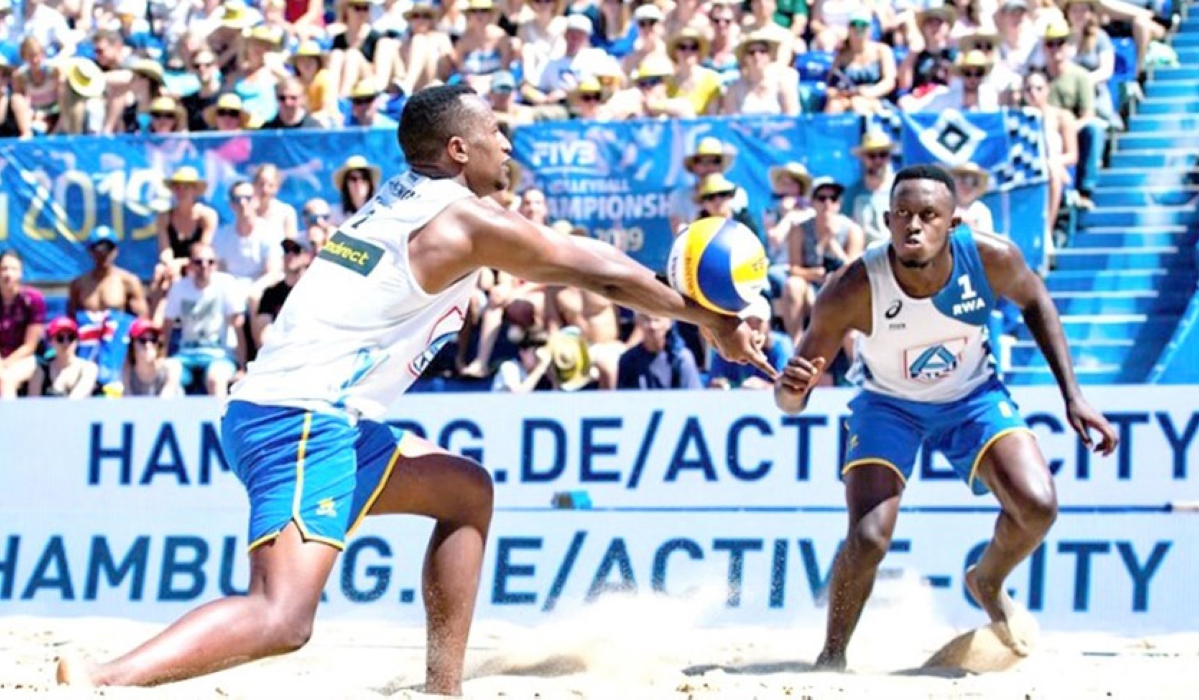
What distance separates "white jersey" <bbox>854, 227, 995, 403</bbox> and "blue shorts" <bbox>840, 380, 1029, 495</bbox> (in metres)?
0.04

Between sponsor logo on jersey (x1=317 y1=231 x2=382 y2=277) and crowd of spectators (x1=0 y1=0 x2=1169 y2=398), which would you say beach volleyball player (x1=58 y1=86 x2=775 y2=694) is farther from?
crowd of spectators (x1=0 y1=0 x2=1169 y2=398)

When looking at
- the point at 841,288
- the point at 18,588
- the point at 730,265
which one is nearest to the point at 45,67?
the point at 18,588

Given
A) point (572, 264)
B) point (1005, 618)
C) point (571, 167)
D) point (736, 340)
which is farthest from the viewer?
point (571, 167)

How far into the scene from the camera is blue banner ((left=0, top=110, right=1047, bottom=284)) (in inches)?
448

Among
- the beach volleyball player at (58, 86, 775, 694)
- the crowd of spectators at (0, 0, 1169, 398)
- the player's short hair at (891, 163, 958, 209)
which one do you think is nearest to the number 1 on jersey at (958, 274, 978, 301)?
the player's short hair at (891, 163, 958, 209)

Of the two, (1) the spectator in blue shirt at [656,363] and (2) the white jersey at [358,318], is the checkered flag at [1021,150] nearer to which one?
(1) the spectator in blue shirt at [656,363]

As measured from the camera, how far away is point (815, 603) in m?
9.00

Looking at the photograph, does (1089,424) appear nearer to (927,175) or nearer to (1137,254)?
(927,175)

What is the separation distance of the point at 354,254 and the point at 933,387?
2.65m

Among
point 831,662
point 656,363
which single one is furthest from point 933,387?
point 656,363

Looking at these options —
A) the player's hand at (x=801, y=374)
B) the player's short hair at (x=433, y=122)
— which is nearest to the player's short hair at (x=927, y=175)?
the player's hand at (x=801, y=374)

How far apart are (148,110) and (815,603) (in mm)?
7049

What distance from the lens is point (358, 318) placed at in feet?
17.3

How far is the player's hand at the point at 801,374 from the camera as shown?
651 centimetres
